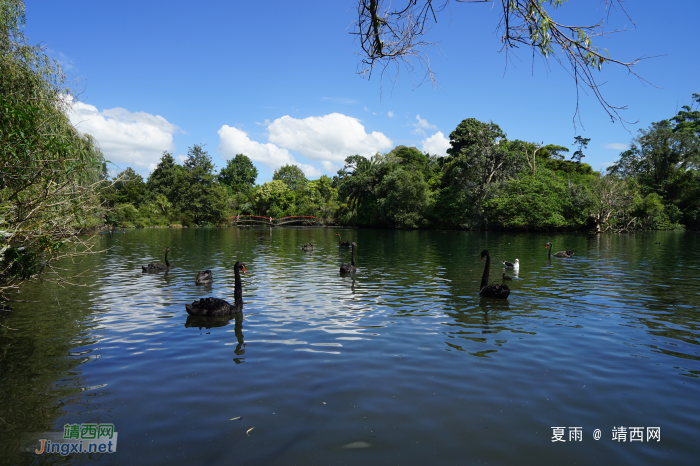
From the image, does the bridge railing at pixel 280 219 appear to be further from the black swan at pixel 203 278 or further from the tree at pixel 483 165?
the black swan at pixel 203 278

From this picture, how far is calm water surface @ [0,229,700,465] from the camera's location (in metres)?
4.50

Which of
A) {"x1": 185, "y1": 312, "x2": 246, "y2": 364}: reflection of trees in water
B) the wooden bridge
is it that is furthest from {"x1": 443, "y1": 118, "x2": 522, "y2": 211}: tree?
{"x1": 185, "y1": 312, "x2": 246, "y2": 364}: reflection of trees in water

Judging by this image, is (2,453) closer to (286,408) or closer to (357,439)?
(286,408)

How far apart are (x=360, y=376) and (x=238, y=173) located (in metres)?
130

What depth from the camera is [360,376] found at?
645 centimetres

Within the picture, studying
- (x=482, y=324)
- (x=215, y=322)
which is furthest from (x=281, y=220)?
(x=482, y=324)

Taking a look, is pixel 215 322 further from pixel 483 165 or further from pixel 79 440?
pixel 483 165

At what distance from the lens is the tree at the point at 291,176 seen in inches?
4641

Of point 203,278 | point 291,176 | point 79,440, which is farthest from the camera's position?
point 291,176

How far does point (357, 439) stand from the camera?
462cm

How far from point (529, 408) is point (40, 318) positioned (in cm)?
1123

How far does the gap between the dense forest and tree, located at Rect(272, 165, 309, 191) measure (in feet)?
76.7

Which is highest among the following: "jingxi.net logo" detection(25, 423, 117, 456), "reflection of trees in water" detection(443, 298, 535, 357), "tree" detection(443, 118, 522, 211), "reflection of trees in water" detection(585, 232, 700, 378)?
"tree" detection(443, 118, 522, 211)

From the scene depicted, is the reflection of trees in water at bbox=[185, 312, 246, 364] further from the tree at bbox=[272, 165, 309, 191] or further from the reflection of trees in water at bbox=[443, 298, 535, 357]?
the tree at bbox=[272, 165, 309, 191]
